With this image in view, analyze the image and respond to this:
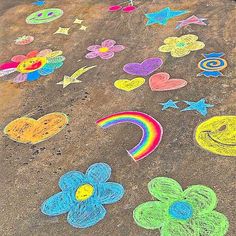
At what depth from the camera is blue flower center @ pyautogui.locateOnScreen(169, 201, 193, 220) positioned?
12.9 feet

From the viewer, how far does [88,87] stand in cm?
617

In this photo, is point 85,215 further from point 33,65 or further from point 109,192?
point 33,65

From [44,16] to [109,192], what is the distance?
581 cm

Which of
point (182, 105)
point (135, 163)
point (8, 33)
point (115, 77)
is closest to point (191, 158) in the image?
point (135, 163)

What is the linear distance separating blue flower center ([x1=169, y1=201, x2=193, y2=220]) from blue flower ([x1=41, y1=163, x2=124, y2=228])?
1.99 feet

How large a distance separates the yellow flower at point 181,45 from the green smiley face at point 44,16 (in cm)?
309

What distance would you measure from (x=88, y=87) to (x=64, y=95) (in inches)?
16.1

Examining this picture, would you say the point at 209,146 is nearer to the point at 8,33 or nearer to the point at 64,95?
the point at 64,95

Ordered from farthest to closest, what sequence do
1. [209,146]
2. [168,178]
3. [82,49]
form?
[82,49], [209,146], [168,178]

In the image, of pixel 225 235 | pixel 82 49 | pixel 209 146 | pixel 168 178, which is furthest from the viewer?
pixel 82 49

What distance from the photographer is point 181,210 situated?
4000 mm

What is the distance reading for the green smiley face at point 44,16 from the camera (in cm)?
873

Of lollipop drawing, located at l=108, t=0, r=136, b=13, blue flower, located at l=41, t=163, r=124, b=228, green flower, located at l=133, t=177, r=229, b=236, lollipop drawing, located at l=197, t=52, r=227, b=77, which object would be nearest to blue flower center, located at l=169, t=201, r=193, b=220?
green flower, located at l=133, t=177, r=229, b=236

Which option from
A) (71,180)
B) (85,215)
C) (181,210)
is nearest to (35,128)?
(71,180)
